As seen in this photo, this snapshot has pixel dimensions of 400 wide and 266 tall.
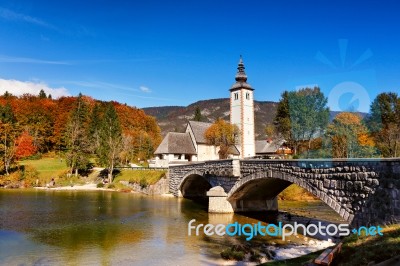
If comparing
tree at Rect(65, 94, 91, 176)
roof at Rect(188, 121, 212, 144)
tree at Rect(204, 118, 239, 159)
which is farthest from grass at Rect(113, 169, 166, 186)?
tree at Rect(204, 118, 239, 159)

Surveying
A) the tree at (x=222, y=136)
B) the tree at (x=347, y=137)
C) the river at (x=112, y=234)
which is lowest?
the river at (x=112, y=234)

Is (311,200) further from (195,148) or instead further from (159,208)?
(195,148)

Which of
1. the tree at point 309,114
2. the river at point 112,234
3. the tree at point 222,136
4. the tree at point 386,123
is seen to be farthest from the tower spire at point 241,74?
the river at point 112,234

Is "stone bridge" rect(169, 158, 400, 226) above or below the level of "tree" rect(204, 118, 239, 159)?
below

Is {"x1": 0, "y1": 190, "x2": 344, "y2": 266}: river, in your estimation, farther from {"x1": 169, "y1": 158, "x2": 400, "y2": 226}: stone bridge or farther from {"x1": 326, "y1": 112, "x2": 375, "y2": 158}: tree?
{"x1": 326, "y1": 112, "x2": 375, "y2": 158}: tree

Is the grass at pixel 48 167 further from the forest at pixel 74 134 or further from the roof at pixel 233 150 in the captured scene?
the roof at pixel 233 150

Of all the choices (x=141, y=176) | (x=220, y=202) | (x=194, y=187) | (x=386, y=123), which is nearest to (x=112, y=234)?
(x=220, y=202)

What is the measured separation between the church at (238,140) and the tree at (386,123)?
20.8 meters

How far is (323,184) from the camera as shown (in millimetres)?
17281

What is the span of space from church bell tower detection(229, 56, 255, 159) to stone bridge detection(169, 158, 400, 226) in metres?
29.9

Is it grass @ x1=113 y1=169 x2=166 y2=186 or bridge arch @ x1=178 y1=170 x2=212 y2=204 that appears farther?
grass @ x1=113 y1=169 x2=166 y2=186

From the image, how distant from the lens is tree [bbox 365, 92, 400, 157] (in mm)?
40141

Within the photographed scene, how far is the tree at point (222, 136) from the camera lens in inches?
2388

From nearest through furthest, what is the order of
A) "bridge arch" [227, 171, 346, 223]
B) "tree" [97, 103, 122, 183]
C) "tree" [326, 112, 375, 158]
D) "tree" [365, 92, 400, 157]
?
1. "bridge arch" [227, 171, 346, 223]
2. "tree" [326, 112, 375, 158]
3. "tree" [365, 92, 400, 157]
4. "tree" [97, 103, 122, 183]
